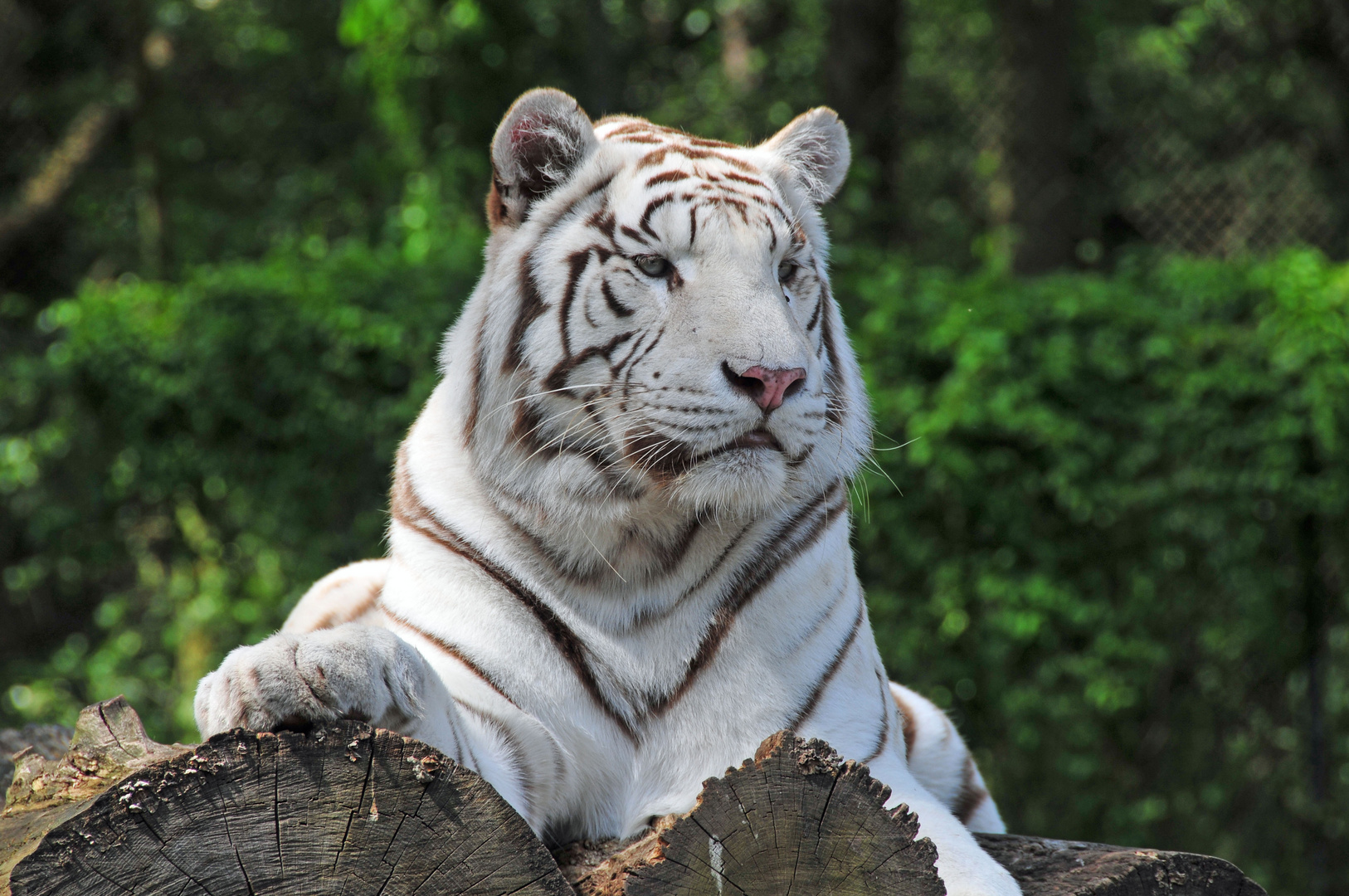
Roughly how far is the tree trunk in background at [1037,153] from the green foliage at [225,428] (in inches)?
127

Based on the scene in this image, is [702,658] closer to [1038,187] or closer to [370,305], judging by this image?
[370,305]

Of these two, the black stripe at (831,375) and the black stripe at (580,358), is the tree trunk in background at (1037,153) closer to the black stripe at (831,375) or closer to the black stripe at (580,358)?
the black stripe at (831,375)

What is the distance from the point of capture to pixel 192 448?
4.94 meters

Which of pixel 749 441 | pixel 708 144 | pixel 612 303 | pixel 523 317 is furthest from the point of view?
pixel 708 144

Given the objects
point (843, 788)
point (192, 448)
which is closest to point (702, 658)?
point (843, 788)

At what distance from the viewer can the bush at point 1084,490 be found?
4.30 meters

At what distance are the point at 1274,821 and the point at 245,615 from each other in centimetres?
419

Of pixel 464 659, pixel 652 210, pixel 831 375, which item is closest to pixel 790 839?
pixel 464 659

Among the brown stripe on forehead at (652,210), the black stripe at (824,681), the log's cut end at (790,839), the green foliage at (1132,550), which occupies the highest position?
the brown stripe on forehead at (652,210)

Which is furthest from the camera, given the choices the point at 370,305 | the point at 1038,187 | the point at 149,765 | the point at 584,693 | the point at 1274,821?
the point at 1038,187

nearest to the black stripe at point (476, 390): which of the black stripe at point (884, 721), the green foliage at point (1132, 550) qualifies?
the black stripe at point (884, 721)

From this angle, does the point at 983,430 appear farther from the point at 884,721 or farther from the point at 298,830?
the point at 298,830

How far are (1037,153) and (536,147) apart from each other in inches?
192

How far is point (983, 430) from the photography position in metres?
4.43
